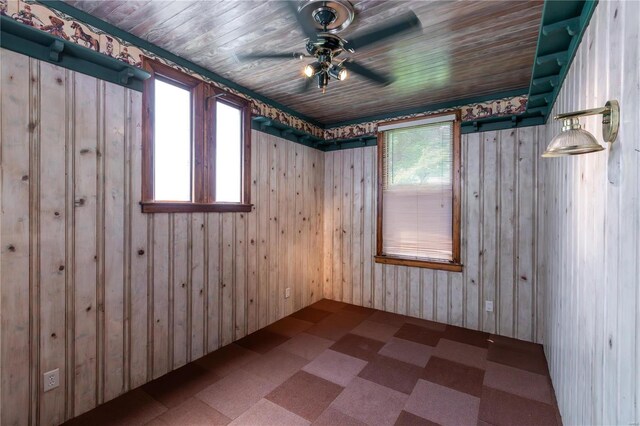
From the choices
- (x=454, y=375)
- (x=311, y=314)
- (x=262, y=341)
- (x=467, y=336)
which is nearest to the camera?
(x=454, y=375)

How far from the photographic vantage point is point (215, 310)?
283 centimetres

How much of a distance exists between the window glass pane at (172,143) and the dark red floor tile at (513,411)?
291cm

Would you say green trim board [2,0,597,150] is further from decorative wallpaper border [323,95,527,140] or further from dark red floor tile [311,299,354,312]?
dark red floor tile [311,299,354,312]

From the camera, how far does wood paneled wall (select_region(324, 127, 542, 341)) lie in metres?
3.05

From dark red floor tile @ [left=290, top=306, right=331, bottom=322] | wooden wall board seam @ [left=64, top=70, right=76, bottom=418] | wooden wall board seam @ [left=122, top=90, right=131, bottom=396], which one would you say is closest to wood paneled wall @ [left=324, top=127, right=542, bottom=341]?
dark red floor tile @ [left=290, top=306, right=331, bottom=322]

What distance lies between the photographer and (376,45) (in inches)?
86.0

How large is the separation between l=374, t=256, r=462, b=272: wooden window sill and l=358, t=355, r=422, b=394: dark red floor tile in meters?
1.30

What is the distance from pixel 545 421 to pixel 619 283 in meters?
1.52

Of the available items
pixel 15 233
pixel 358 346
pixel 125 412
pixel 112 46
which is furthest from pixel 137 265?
pixel 358 346

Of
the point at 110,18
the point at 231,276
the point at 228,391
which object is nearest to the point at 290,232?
the point at 231,276

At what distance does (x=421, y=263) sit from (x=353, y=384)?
1.79m

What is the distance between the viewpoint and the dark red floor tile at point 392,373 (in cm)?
231

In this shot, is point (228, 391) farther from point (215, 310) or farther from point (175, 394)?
point (215, 310)

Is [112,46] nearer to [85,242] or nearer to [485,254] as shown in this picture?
[85,242]
